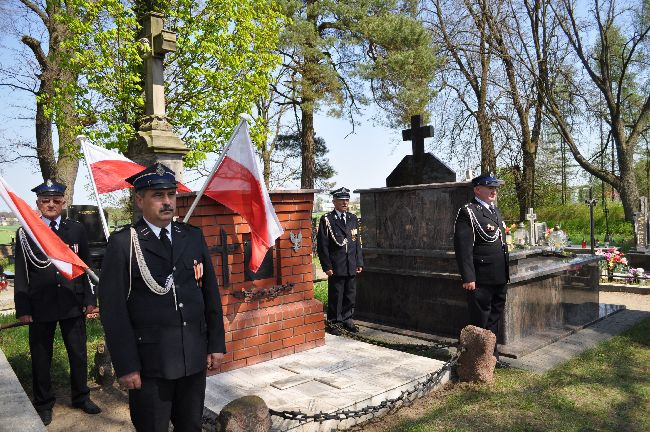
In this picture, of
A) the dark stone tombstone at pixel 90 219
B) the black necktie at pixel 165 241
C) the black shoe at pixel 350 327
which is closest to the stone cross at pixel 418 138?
the black shoe at pixel 350 327

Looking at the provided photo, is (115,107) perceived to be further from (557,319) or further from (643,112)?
(643,112)

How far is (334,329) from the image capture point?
6.48 metres

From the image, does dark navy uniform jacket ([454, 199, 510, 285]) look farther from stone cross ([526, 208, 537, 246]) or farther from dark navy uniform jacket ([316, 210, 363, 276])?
stone cross ([526, 208, 537, 246])

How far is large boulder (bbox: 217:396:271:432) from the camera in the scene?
2963 millimetres

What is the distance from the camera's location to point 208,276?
2967 millimetres

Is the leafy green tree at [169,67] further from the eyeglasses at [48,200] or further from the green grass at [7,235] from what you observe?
the green grass at [7,235]

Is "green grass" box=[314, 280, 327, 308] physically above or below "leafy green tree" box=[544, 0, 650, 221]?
below

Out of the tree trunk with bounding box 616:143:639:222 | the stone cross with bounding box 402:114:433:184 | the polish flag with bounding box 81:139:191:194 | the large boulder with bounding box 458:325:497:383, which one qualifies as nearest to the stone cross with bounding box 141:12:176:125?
the polish flag with bounding box 81:139:191:194

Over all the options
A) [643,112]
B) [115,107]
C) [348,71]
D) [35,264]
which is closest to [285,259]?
[35,264]

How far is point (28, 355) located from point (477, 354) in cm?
484

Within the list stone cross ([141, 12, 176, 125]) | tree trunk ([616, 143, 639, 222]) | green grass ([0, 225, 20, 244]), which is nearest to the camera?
stone cross ([141, 12, 176, 125])

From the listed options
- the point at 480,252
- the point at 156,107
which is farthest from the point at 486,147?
the point at 480,252

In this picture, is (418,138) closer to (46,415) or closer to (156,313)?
(156,313)

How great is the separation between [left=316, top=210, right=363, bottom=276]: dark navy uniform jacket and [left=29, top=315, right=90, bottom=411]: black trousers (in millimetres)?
3156
